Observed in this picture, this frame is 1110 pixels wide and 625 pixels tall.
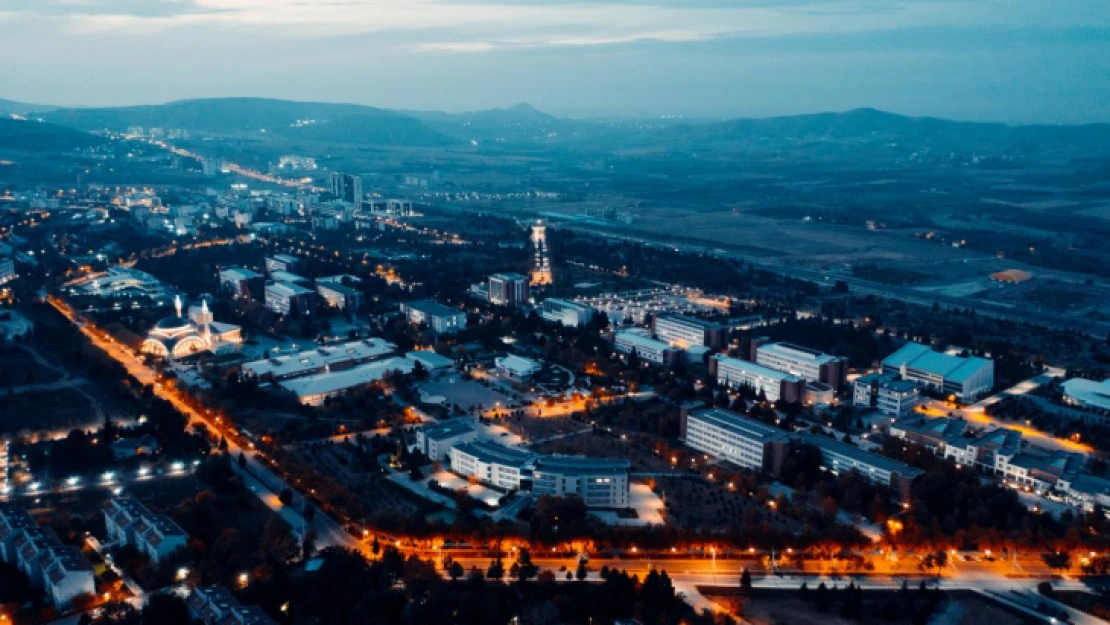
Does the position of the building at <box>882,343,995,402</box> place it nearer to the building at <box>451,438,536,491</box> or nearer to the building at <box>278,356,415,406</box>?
the building at <box>451,438,536,491</box>

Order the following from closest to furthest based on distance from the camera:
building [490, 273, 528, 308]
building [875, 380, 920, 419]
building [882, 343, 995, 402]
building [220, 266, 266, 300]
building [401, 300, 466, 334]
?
1. building [875, 380, 920, 419]
2. building [882, 343, 995, 402]
3. building [401, 300, 466, 334]
4. building [490, 273, 528, 308]
5. building [220, 266, 266, 300]

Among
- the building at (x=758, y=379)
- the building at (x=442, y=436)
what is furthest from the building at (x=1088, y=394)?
the building at (x=442, y=436)

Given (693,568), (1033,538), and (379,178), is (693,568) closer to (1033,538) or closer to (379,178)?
(1033,538)

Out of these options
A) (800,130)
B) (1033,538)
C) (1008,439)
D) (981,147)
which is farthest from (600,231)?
(800,130)

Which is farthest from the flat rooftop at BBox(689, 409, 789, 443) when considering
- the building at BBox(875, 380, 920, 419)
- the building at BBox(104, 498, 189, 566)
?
the building at BBox(104, 498, 189, 566)

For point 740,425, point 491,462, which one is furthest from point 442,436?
point 740,425

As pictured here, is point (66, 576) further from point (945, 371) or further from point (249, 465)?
point (945, 371)

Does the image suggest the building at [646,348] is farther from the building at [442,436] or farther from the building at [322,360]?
the building at [442,436]
